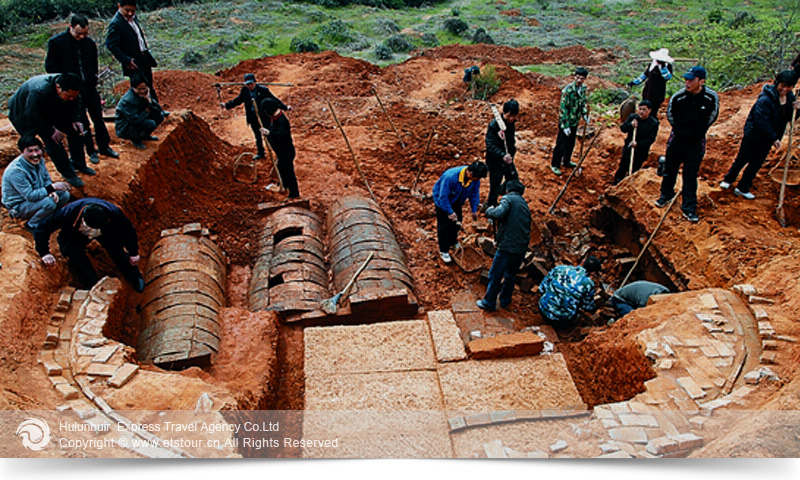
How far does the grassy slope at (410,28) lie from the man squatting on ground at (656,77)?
22.4 feet

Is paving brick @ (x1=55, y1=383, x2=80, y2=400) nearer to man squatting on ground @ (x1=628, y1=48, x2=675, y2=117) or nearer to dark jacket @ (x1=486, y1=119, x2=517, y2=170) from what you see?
dark jacket @ (x1=486, y1=119, x2=517, y2=170)

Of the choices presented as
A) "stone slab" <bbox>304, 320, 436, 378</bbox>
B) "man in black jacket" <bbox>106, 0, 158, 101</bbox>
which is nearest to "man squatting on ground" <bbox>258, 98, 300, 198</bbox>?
"man in black jacket" <bbox>106, 0, 158, 101</bbox>

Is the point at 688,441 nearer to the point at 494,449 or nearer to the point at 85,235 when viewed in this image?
the point at 494,449

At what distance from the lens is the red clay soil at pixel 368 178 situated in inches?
208

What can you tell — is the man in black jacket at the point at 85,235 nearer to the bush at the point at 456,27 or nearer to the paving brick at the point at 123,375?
the paving brick at the point at 123,375

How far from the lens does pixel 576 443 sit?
407cm

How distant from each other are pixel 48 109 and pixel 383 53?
564 inches

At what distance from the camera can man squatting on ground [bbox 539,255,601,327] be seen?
603 cm

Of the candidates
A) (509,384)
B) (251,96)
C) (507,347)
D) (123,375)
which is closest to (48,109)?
(123,375)

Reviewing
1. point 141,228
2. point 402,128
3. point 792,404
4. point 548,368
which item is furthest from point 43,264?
point 402,128

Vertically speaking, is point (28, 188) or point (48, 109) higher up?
point (48, 109)

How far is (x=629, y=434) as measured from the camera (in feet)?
13.1

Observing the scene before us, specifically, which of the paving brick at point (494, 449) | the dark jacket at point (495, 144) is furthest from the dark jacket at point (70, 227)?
the dark jacket at point (495, 144)

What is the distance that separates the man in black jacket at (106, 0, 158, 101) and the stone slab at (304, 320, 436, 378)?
543 centimetres
